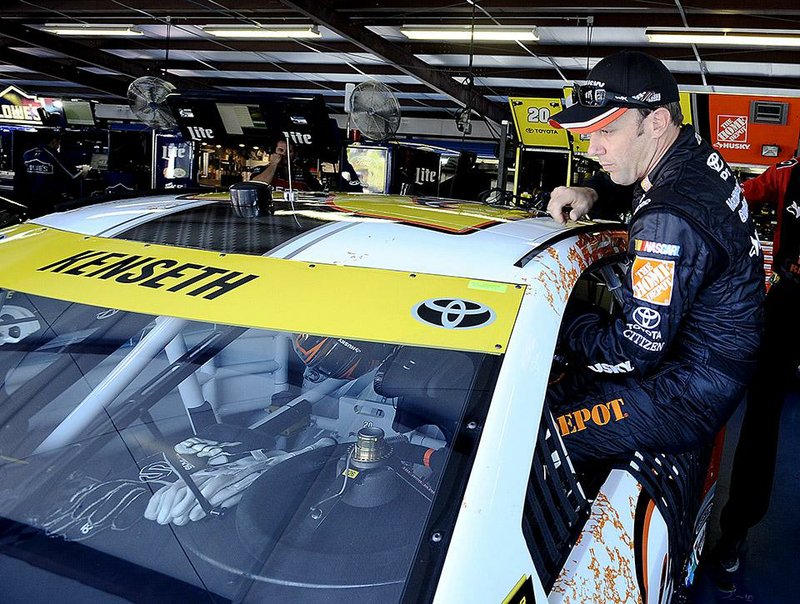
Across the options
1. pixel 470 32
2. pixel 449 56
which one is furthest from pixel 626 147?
pixel 449 56

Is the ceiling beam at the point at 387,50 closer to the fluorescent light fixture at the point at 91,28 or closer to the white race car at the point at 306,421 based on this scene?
the fluorescent light fixture at the point at 91,28

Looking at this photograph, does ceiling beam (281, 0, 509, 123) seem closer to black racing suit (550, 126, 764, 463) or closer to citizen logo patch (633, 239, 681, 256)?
black racing suit (550, 126, 764, 463)

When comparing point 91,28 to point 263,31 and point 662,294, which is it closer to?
point 263,31

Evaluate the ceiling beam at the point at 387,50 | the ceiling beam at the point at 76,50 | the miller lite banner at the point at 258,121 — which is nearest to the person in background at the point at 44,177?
the miller lite banner at the point at 258,121

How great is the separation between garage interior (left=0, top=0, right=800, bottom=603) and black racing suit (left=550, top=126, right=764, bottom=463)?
4.39 feet

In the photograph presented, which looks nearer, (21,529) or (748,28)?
(21,529)

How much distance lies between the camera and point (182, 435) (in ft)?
4.25

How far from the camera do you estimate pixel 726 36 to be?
25.9 feet

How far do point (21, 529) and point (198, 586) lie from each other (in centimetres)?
29

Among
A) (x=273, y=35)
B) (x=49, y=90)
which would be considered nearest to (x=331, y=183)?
(x=273, y=35)

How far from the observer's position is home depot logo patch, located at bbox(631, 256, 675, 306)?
1.31 metres

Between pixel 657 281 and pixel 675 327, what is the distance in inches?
3.6

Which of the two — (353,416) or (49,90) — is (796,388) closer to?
(353,416)

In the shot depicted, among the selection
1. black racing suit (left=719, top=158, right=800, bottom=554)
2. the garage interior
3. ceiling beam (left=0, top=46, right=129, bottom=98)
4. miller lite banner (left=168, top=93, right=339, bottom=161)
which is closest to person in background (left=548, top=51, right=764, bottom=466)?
black racing suit (left=719, top=158, right=800, bottom=554)
